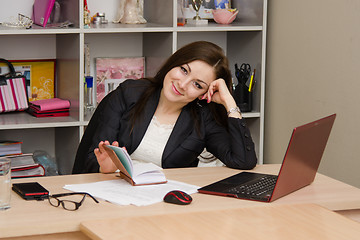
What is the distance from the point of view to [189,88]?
2.41 meters

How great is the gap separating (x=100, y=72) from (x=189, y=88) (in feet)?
4.27

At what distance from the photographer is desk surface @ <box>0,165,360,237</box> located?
5.25 feet

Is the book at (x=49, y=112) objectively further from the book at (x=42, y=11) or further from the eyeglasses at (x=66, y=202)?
the eyeglasses at (x=66, y=202)

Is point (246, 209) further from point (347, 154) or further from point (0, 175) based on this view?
point (347, 154)

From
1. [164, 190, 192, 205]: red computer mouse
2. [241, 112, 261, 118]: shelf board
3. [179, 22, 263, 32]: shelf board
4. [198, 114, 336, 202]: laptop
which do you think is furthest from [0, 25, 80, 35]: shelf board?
[164, 190, 192, 205]: red computer mouse

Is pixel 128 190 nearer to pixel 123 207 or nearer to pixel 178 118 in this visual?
pixel 123 207

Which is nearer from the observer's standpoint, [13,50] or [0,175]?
[0,175]

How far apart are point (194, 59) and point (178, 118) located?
0.86 ft

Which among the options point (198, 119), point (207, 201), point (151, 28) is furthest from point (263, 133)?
point (207, 201)

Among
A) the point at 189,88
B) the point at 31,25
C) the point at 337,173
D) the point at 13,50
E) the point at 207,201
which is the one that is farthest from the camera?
the point at 13,50

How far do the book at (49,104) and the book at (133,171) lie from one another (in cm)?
132

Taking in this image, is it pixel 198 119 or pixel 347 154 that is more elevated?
pixel 198 119

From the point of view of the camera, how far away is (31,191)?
6.00 feet

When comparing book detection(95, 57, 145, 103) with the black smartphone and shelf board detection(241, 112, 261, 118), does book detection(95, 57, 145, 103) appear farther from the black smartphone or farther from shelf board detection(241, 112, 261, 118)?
the black smartphone
